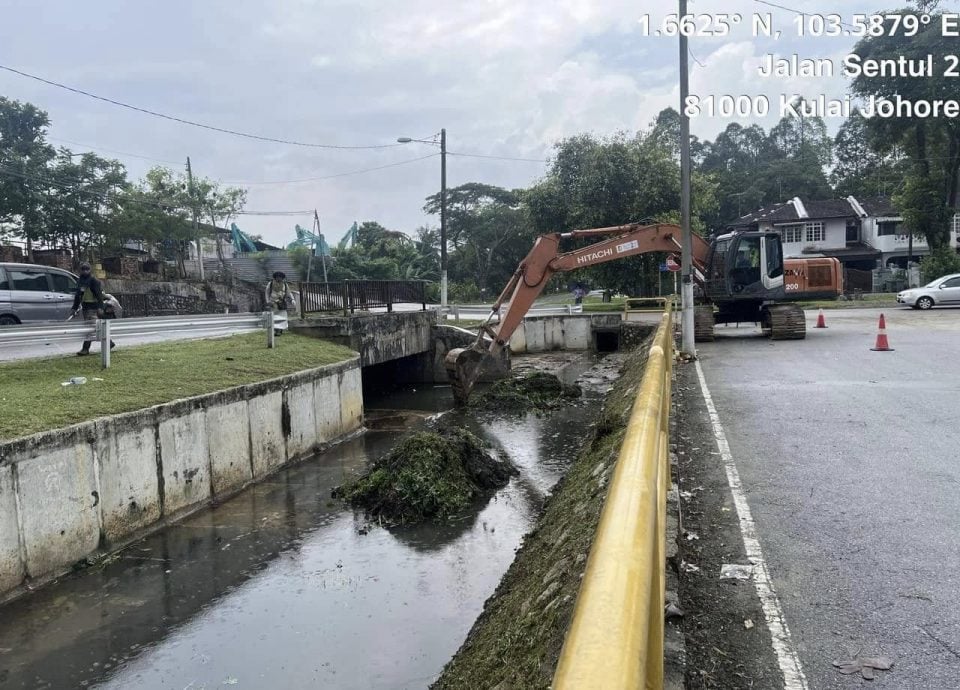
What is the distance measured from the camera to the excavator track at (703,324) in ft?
63.8

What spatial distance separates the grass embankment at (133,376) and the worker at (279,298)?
0.68 metres

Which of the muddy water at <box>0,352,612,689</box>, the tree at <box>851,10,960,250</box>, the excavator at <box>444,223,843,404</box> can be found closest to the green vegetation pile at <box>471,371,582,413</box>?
the excavator at <box>444,223,843,404</box>

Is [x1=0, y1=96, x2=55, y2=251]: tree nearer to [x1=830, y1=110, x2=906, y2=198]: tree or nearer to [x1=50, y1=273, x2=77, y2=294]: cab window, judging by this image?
[x1=50, y1=273, x2=77, y2=294]: cab window

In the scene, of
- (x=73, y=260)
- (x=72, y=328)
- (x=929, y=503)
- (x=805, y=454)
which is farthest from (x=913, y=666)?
(x=73, y=260)

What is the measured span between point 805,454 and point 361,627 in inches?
176

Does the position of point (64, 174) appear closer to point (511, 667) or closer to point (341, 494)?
point (341, 494)

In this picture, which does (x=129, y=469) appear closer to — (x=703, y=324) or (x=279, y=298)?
(x=279, y=298)

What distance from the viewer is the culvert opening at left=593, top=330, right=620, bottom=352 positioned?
27.7m

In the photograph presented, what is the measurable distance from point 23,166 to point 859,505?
3632cm

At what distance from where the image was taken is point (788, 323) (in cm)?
1862

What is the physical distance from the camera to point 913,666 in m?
3.18

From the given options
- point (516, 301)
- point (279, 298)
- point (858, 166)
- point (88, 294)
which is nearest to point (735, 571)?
point (88, 294)

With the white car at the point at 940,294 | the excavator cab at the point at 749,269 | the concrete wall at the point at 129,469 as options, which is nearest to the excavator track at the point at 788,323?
the excavator cab at the point at 749,269

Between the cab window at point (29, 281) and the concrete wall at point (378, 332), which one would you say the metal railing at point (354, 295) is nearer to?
the concrete wall at point (378, 332)
